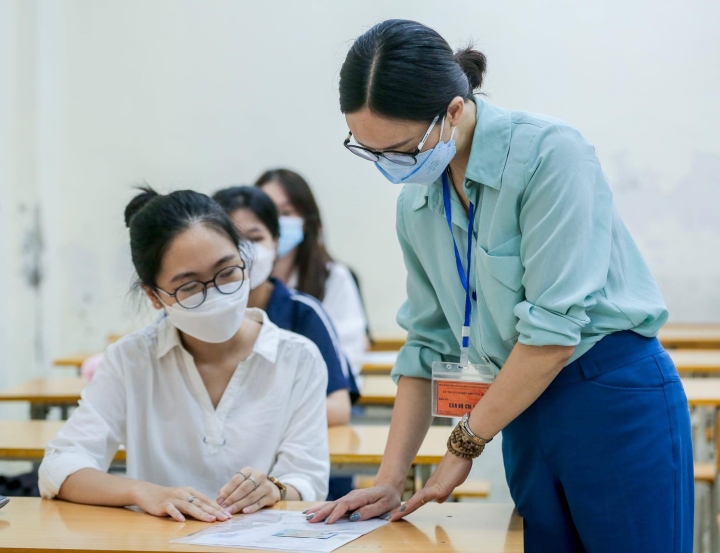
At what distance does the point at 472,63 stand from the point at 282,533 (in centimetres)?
77

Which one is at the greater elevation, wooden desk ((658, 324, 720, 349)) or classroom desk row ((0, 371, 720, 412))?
classroom desk row ((0, 371, 720, 412))

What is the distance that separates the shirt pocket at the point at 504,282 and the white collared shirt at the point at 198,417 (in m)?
0.65

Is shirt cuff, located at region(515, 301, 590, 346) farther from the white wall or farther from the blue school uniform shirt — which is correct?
the white wall

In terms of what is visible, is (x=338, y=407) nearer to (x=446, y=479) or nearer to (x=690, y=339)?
(x=446, y=479)

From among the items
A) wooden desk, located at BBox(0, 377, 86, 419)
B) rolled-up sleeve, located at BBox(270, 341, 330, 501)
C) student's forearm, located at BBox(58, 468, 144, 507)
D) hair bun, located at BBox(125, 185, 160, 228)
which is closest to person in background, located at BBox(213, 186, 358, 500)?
hair bun, located at BBox(125, 185, 160, 228)

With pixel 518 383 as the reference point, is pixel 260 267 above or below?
below

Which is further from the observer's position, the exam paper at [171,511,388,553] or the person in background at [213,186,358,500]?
the person in background at [213,186,358,500]

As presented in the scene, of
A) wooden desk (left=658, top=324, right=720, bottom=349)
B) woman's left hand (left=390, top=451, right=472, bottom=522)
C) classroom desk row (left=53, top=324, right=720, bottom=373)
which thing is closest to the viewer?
woman's left hand (left=390, top=451, right=472, bottom=522)

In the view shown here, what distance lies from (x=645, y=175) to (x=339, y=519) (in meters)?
4.11

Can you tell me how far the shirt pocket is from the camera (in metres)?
1.22

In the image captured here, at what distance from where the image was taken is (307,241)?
3.39 meters

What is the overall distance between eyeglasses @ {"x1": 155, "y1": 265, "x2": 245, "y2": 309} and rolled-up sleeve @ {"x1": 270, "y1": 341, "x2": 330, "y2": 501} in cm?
24

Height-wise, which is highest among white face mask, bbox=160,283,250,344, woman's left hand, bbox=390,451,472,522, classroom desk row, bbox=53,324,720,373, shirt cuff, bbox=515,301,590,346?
shirt cuff, bbox=515,301,590,346

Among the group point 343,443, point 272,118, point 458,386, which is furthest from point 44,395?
point 272,118
